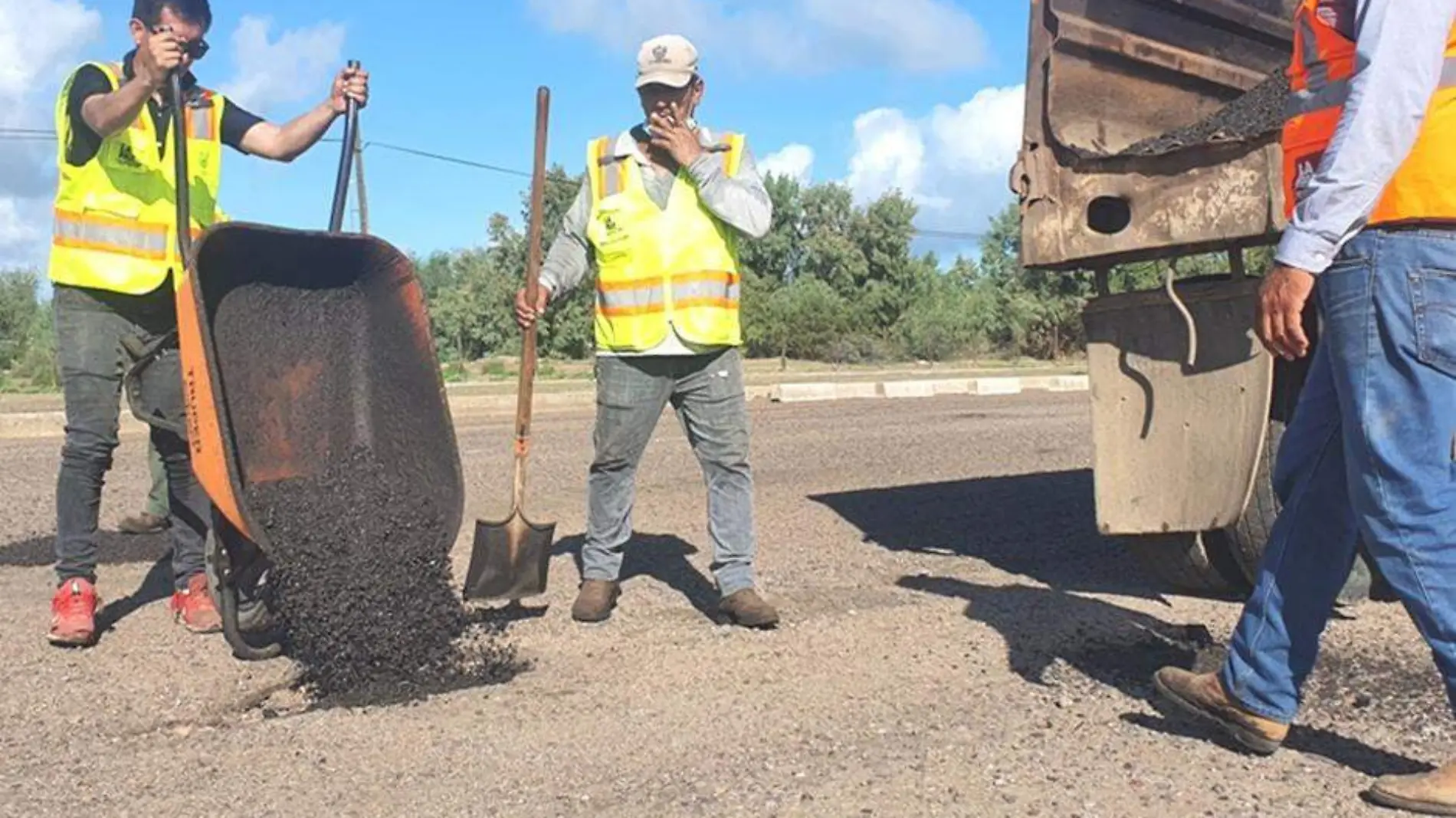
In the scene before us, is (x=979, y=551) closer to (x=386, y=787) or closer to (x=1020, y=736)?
(x=1020, y=736)

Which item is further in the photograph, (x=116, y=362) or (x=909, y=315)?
(x=909, y=315)

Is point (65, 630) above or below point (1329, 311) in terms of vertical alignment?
below

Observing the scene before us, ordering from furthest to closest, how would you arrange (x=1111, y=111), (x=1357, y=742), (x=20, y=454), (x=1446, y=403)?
(x=20, y=454), (x=1111, y=111), (x=1357, y=742), (x=1446, y=403)

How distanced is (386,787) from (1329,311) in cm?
228

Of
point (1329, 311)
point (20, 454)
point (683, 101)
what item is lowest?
point (20, 454)

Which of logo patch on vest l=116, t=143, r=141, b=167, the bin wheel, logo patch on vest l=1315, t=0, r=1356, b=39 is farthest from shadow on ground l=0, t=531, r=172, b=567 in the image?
logo patch on vest l=1315, t=0, r=1356, b=39

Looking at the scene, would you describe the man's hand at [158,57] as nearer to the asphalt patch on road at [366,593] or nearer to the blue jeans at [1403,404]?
the asphalt patch on road at [366,593]

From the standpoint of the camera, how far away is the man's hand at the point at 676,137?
4.65 m

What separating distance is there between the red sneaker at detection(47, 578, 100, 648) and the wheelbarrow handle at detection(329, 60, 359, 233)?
1373 millimetres

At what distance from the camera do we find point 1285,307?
2898 millimetres

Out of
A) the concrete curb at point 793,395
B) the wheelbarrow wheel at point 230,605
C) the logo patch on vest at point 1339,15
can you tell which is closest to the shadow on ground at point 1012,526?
the logo patch on vest at point 1339,15

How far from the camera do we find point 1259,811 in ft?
9.62

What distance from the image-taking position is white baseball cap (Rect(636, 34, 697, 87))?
463cm

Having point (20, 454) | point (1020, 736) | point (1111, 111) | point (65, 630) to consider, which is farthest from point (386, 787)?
point (20, 454)
